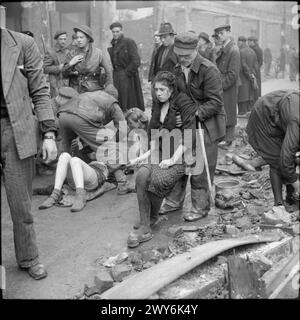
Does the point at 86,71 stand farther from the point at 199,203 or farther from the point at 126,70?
the point at 199,203

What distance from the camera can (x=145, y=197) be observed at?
4.49 meters

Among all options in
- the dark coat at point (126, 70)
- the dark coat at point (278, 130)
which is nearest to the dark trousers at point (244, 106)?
the dark coat at point (126, 70)

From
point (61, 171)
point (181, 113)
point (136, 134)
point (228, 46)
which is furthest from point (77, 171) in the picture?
point (228, 46)

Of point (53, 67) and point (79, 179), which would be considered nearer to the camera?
point (79, 179)

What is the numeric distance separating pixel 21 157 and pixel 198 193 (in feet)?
7.21

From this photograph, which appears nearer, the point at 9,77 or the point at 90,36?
the point at 9,77

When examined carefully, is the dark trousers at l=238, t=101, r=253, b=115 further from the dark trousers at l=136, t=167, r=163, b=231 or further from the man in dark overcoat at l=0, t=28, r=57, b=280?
the man in dark overcoat at l=0, t=28, r=57, b=280

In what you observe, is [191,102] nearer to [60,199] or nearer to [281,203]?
[281,203]

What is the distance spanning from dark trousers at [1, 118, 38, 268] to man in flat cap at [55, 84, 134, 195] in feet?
7.23

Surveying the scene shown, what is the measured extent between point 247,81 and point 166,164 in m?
6.17

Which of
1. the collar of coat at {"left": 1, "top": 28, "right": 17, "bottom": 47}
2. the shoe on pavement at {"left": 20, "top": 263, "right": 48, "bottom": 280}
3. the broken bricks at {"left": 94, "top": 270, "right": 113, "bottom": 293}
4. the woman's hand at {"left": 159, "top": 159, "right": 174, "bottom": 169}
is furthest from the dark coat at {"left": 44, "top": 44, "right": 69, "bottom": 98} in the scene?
the broken bricks at {"left": 94, "top": 270, "right": 113, "bottom": 293}

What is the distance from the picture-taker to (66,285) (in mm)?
3580

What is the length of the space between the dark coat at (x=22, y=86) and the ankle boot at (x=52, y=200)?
1877mm

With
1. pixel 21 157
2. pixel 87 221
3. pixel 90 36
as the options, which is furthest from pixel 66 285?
pixel 90 36
